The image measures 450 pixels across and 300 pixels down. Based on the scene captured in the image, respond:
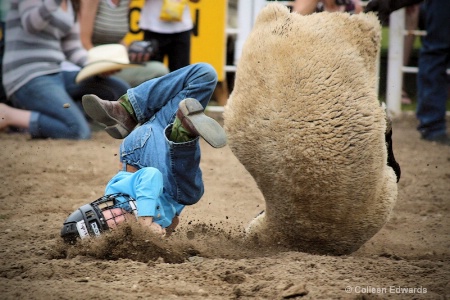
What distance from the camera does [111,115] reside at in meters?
4.05

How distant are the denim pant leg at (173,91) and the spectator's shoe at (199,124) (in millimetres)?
399

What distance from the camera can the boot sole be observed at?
157 inches

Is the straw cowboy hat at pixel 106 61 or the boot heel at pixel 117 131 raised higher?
the boot heel at pixel 117 131

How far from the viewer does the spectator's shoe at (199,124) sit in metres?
3.43

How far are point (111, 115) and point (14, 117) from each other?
3460 mm

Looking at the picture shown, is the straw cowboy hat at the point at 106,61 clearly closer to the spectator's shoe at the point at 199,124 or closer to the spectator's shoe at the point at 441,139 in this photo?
the spectator's shoe at the point at 441,139

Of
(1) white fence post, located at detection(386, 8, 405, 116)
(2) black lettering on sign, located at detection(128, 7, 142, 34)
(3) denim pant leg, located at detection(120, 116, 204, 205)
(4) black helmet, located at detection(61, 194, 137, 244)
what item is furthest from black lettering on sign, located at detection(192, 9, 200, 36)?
(4) black helmet, located at detection(61, 194, 137, 244)

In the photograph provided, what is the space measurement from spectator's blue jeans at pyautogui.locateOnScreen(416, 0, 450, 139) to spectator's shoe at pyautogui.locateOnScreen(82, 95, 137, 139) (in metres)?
4.17

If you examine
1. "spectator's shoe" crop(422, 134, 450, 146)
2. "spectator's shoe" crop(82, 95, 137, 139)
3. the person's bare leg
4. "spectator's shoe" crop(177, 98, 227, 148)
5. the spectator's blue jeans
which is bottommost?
"spectator's shoe" crop(422, 134, 450, 146)

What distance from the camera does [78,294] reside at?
304cm

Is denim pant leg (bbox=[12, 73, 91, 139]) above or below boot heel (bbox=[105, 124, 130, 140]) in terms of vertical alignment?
below

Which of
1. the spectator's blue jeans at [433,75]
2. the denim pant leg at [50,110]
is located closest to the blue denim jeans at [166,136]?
the denim pant leg at [50,110]

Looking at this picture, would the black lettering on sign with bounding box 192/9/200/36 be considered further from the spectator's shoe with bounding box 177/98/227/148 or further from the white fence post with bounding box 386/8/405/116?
the spectator's shoe with bounding box 177/98/227/148

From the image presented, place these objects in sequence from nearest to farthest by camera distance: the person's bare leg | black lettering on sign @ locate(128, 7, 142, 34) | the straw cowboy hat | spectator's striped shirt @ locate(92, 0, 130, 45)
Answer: the straw cowboy hat → the person's bare leg → spectator's striped shirt @ locate(92, 0, 130, 45) → black lettering on sign @ locate(128, 7, 142, 34)
